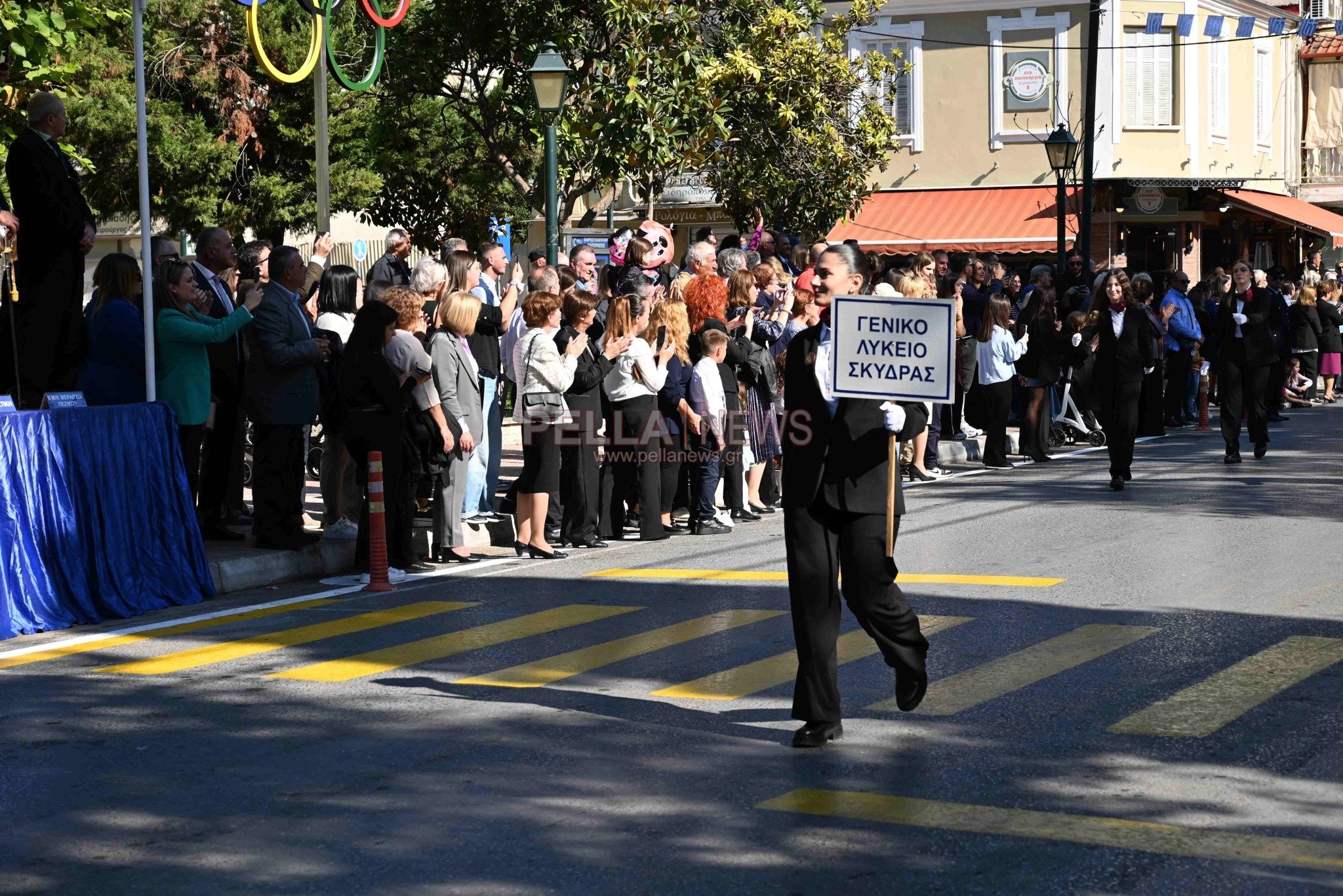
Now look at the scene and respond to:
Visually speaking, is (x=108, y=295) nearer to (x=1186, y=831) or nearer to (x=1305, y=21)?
(x=1186, y=831)

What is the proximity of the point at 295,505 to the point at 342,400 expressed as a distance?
89 cm

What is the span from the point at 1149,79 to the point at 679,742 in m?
32.3

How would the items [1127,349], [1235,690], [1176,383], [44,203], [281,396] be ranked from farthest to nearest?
[1176,383], [1127,349], [281,396], [44,203], [1235,690]

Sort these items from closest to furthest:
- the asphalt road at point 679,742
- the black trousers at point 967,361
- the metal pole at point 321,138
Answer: the asphalt road at point 679,742 → the black trousers at point 967,361 → the metal pole at point 321,138

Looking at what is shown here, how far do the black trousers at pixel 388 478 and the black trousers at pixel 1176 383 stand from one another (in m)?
13.8

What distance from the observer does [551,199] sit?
16.7 m

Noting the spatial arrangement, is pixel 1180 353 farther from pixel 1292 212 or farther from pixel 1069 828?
pixel 1292 212

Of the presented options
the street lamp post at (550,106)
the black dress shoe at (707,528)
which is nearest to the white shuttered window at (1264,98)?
the street lamp post at (550,106)

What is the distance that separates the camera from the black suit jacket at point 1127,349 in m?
15.9

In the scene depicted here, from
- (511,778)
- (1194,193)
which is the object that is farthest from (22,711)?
(1194,193)

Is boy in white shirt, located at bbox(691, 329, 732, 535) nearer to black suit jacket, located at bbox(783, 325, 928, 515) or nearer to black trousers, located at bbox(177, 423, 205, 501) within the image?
black trousers, located at bbox(177, 423, 205, 501)

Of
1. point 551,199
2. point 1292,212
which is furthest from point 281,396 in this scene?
point 1292,212

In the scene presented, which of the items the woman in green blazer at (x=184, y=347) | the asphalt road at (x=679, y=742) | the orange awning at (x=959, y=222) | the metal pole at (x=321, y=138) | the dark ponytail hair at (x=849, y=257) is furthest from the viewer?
the orange awning at (x=959, y=222)

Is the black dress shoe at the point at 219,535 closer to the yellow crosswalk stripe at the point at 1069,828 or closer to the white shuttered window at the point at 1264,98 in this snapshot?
the yellow crosswalk stripe at the point at 1069,828
